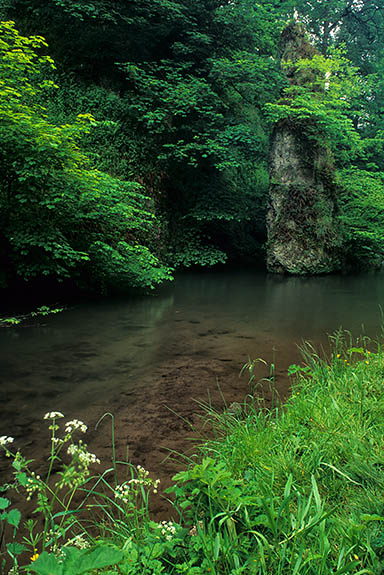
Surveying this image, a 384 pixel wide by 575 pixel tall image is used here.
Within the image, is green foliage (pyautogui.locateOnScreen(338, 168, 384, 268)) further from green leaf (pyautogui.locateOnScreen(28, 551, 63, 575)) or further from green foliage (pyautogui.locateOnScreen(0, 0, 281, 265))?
green leaf (pyautogui.locateOnScreen(28, 551, 63, 575))

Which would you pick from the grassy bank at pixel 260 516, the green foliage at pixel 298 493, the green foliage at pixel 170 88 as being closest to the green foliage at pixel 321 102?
the green foliage at pixel 170 88

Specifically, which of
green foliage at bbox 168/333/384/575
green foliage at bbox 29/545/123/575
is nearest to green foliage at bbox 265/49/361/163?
green foliage at bbox 168/333/384/575

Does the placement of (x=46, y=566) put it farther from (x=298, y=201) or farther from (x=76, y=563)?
(x=298, y=201)

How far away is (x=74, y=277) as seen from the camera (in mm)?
8094

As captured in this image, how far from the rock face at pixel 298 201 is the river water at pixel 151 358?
5.45 meters

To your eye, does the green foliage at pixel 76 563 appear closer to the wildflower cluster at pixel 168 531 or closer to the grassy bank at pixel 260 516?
the grassy bank at pixel 260 516

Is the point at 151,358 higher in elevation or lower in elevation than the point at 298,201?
lower

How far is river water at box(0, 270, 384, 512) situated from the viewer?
123 inches

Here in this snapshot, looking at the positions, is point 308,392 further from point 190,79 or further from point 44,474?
point 190,79

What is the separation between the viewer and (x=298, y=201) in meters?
14.9

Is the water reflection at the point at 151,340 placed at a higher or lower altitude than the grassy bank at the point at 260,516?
lower

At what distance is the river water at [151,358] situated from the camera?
3.13m

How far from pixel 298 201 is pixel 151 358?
1175 centimetres

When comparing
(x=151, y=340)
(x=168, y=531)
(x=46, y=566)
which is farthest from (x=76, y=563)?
(x=151, y=340)
